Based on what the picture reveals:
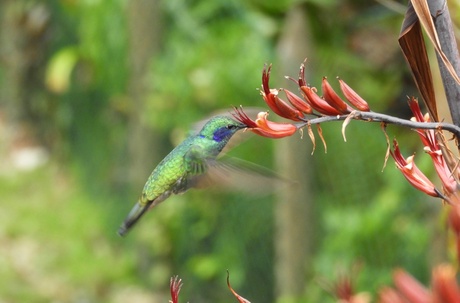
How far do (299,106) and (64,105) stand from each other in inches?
244

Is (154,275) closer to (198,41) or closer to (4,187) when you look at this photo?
(198,41)

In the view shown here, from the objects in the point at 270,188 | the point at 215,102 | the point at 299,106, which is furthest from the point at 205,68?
the point at 299,106

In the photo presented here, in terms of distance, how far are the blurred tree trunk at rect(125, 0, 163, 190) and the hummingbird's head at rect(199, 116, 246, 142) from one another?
3.44m

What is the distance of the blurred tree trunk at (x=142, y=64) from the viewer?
16.8ft

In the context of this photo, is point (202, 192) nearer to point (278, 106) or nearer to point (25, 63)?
point (278, 106)

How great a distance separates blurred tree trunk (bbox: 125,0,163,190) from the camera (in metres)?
5.11

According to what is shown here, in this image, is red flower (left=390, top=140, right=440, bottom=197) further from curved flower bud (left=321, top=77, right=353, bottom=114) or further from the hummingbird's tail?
the hummingbird's tail

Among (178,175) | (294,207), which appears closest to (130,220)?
(178,175)

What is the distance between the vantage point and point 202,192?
4422mm

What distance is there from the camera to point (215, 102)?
422cm

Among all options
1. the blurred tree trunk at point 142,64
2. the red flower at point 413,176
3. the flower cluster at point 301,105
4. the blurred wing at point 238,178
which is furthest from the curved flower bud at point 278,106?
the blurred tree trunk at point 142,64

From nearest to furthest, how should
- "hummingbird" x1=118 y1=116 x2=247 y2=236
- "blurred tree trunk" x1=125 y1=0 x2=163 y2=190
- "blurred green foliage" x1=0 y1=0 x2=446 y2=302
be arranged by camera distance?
"hummingbird" x1=118 y1=116 x2=247 y2=236
"blurred green foliage" x1=0 y1=0 x2=446 y2=302
"blurred tree trunk" x1=125 y1=0 x2=163 y2=190

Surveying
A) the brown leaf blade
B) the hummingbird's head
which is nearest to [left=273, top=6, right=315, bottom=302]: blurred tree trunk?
the hummingbird's head

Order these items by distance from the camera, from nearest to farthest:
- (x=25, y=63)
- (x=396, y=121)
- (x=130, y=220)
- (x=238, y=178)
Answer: (x=396, y=121) < (x=238, y=178) < (x=130, y=220) < (x=25, y=63)
